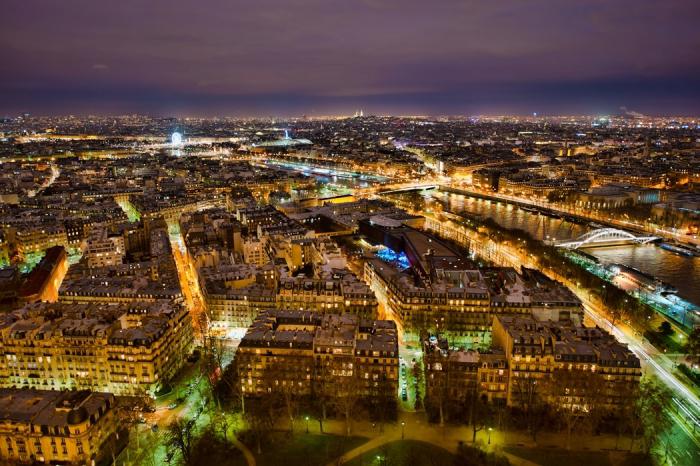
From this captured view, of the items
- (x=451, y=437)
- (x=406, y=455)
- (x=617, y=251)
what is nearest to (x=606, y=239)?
(x=617, y=251)

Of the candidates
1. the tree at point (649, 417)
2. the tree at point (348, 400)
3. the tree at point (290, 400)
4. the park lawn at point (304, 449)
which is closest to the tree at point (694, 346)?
the tree at point (649, 417)

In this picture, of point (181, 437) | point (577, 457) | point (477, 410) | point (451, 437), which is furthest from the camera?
point (477, 410)

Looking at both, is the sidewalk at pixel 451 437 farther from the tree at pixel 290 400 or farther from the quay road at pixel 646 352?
the quay road at pixel 646 352

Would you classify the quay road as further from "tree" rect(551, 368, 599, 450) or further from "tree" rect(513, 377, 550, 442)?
"tree" rect(513, 377, 550, 442)

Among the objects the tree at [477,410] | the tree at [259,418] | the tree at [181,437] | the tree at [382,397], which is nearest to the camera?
the tree at [181,437]

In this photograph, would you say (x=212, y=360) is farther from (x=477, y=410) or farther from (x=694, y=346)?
(x=694, y=346)

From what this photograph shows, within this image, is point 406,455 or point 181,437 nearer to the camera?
point 181,437

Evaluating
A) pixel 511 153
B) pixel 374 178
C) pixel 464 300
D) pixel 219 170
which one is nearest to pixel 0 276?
pixel 464 300
